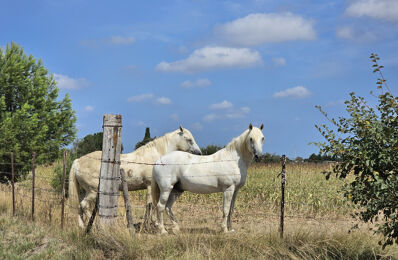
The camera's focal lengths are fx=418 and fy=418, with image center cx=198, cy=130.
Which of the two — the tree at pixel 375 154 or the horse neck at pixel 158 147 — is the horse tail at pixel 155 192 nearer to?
the horse neck at pixel 158 147

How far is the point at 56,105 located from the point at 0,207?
891 centimetres

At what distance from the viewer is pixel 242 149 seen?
8422mm

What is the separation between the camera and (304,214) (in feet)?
39.2

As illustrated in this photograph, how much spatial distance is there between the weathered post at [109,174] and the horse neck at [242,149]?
2.33 meters

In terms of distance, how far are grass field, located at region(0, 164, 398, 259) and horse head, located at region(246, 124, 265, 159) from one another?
145 cm

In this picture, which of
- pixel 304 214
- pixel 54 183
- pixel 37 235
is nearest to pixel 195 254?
pixel 37 235

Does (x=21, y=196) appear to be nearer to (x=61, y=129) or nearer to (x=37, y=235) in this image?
(x=37, y=235)

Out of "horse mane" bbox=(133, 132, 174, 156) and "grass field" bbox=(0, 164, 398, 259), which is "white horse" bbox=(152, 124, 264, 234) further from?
"horse mane" bbox=(133, 132, 174, 156)

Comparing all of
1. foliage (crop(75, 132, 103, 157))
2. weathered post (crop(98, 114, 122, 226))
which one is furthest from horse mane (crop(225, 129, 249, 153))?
foliage (crop(75, 132, 103, 157))

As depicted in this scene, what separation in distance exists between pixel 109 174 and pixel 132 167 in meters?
1.60

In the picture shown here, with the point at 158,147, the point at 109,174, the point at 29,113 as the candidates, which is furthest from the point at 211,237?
the point at 29,113


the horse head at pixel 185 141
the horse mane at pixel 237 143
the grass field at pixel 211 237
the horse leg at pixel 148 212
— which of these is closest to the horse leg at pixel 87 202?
the grass field at pixel 211 237

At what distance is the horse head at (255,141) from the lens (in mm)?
7934

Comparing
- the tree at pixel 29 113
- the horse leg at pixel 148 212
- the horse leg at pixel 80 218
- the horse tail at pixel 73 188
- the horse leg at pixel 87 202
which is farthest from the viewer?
the tree at pixel 29 113
